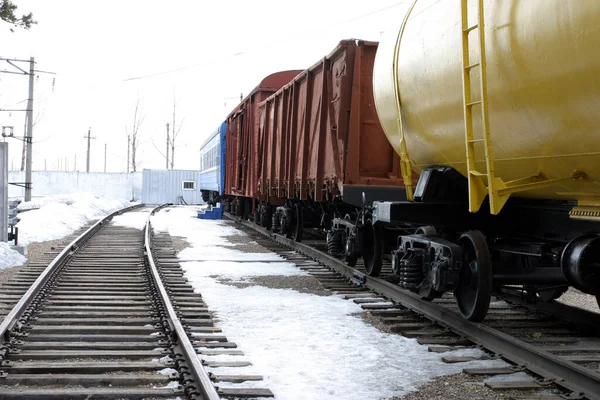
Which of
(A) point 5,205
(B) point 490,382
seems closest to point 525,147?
(B) point 490,382

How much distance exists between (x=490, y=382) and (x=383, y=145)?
17.0ft

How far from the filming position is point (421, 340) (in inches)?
243

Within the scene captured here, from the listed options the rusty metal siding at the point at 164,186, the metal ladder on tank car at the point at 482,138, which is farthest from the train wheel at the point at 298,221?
the rusty metal siding at the point at 164,186

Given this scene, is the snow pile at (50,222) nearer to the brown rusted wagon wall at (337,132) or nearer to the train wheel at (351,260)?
the brown rusted wagon wall at (337,132)

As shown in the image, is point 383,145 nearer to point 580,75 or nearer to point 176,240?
point 580,75

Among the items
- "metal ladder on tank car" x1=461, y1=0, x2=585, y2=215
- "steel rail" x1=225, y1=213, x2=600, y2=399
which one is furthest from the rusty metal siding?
"metal ladder on tank car" x1=461, y1=0, x2=585, y2=215

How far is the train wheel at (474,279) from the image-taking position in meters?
5.94

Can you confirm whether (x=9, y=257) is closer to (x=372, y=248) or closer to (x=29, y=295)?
(x=29, y=295)

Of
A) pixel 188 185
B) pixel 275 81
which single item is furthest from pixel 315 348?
pixel 188 185

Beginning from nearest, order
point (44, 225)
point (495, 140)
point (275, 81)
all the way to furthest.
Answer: point (495, 140) < point (275, 81) < point (44, 225)

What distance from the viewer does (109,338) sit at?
6.07 m

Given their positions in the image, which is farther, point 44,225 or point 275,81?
point 44,225

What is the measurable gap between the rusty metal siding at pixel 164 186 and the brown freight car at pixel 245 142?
75.3ft

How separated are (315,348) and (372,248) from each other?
3855mm
